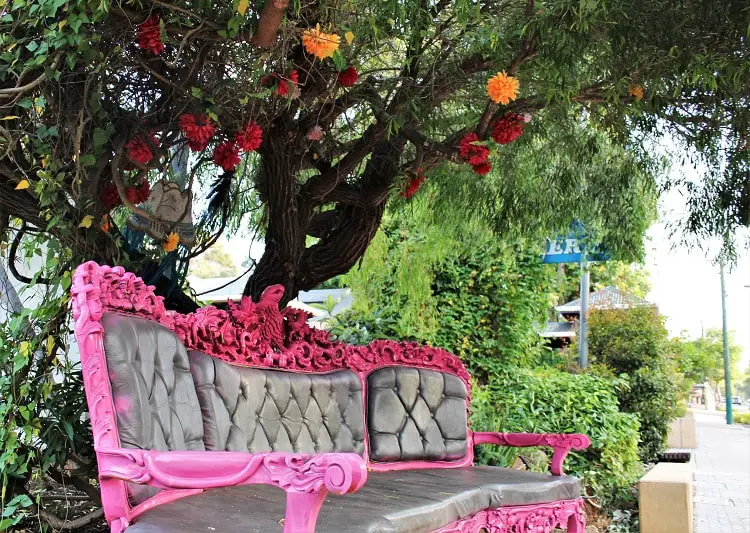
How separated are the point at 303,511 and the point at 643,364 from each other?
9.66 metres

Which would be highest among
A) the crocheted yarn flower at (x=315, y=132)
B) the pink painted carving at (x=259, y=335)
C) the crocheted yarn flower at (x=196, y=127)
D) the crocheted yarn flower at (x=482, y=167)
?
the crocheted yarn flower at (x=315, y=132)

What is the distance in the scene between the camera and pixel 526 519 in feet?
13.6

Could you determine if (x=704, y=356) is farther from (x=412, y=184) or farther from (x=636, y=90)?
(x=636, y=90)

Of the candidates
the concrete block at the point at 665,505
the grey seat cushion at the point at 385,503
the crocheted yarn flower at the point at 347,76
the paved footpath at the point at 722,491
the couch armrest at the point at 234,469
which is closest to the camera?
the couch armrest at the point at 234,469

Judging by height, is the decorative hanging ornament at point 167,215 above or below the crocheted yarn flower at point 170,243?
above

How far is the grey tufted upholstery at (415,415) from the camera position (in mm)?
4695

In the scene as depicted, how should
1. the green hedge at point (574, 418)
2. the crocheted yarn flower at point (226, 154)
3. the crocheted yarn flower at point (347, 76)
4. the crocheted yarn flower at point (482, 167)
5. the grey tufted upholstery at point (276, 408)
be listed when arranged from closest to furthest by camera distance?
the grey tufted upholstery at point (276, 408) < the crocheted yarn flower at point (347, 76) < the crocheted yarn flower at point (226, 154) < the crocheted yarn flower at point (482, 167) < the green hedge at point (574, 418)

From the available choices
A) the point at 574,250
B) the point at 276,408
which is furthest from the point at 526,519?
the point at 574,250

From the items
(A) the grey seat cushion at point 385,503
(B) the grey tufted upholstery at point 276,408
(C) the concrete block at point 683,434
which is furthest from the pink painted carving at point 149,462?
(C) the concrete block at point 683,434

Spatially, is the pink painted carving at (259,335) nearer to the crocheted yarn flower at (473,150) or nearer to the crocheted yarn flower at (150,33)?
the crocheted yarn flower at (150,33)

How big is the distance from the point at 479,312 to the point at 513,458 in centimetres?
196

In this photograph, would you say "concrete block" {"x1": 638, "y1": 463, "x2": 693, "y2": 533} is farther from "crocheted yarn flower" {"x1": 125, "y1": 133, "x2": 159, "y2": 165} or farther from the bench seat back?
"crocheted yarn flower" {"x1": 125, "y1": 133, "x2": 159, "y2": 165}

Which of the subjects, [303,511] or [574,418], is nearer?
[303,511]

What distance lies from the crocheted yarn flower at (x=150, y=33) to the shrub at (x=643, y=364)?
25.9ft
